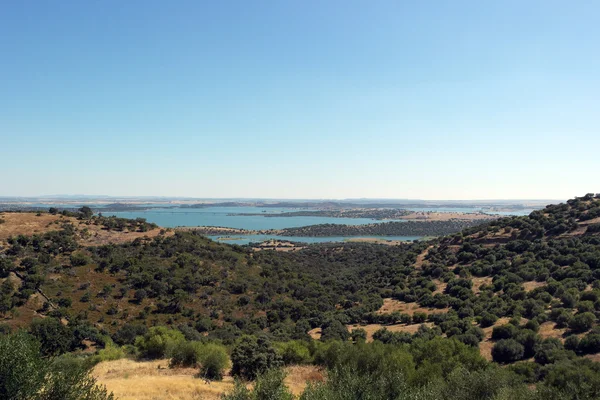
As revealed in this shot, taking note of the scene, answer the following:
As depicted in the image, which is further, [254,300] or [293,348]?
[254,300]

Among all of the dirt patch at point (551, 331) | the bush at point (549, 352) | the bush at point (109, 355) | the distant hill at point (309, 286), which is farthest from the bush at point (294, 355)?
the dirt patch at point (551, 331)

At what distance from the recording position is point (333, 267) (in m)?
96.4

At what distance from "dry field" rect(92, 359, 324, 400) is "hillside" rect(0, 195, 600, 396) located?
1175cm

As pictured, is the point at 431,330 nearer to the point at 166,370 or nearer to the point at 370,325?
the point at 370,325

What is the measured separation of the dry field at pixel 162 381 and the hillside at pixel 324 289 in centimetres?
1175

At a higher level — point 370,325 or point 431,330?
point 431,330

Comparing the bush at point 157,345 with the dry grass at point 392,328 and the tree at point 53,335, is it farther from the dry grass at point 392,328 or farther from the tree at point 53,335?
→ the dry grass at point 392,328

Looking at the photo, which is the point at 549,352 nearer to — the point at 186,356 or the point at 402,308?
the point at 402,308

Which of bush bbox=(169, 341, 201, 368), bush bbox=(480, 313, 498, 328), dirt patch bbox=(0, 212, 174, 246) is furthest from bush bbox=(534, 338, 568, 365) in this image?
dirt patch bbox=(0, 212, 174, 246)

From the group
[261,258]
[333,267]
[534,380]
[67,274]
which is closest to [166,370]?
[534,380]

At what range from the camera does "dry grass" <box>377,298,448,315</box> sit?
45750 mm

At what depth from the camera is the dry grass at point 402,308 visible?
150 ft

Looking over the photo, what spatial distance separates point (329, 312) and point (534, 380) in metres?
30.7

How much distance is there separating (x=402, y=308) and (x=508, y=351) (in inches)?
829
